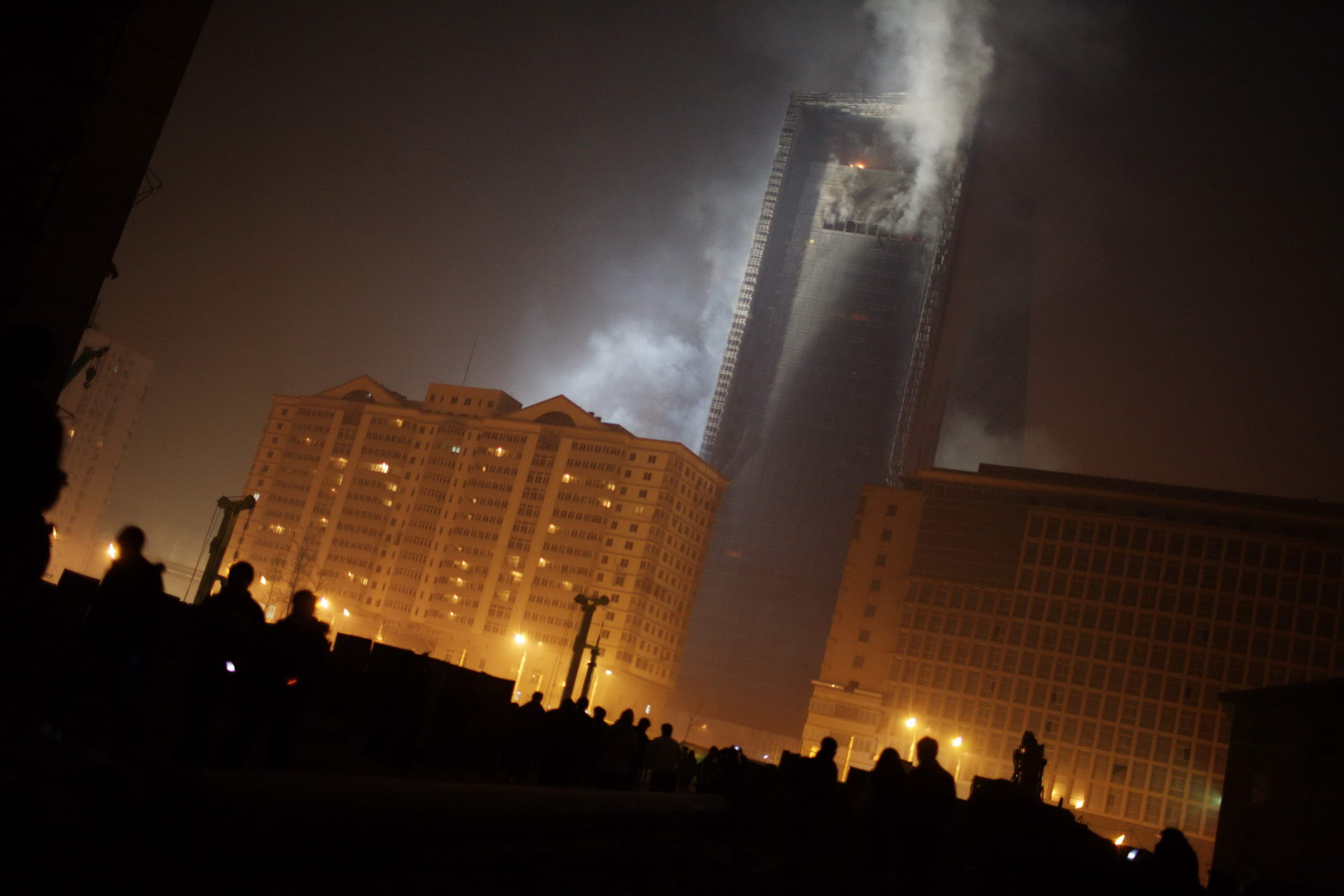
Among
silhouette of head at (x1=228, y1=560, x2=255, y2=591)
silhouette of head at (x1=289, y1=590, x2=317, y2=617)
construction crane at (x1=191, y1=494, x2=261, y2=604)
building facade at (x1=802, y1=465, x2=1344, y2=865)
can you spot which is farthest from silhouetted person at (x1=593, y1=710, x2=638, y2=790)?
building facade at (x1=802, y1=465, x2=1344, y2=865)

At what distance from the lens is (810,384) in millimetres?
147125

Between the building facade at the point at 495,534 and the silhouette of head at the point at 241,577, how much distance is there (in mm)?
97905

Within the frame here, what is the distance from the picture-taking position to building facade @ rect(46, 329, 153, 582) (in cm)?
12100

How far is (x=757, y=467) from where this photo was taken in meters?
148

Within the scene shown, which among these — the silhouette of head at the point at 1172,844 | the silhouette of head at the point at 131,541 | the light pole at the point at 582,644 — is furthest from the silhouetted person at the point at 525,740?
the light pole at the point at 582,644

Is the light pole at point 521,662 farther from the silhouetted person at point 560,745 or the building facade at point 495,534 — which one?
the silhouetted person at point 560,745

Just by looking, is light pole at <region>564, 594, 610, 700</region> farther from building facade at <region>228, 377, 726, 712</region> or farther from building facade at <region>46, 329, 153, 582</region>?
building facade at <region>46, 329, 153, 582</region>

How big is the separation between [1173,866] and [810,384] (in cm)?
14117

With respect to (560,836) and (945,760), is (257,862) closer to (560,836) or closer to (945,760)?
(560,836)

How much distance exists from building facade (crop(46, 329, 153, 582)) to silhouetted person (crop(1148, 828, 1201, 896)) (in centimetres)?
12775

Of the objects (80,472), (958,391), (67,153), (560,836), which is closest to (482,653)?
(80,472)

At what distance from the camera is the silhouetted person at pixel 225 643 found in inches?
290

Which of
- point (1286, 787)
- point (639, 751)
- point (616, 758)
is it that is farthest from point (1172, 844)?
point (1286, 787)

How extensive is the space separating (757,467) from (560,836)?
142 m
